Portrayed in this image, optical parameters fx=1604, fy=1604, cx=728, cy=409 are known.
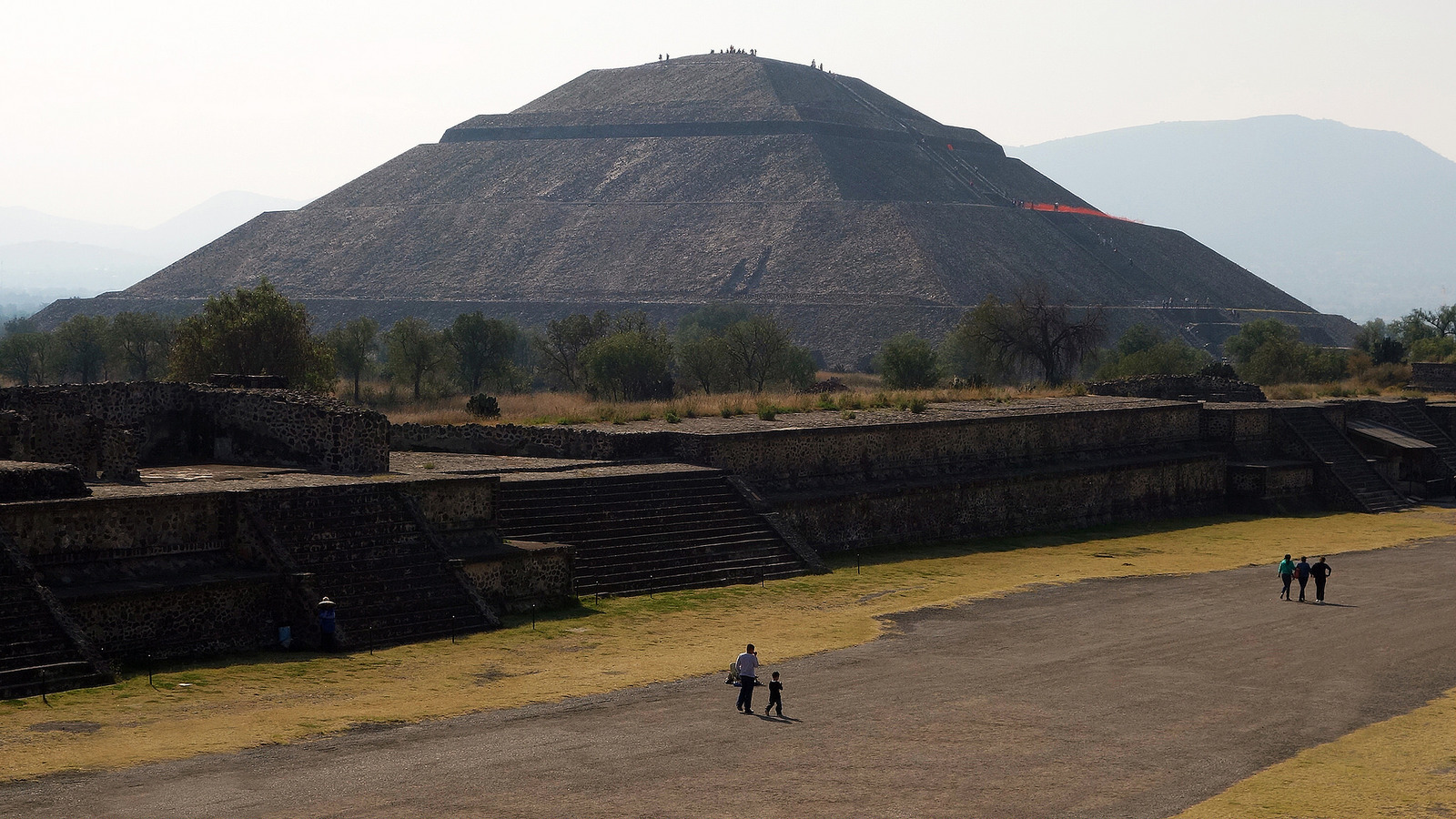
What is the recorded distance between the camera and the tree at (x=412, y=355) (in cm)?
7244

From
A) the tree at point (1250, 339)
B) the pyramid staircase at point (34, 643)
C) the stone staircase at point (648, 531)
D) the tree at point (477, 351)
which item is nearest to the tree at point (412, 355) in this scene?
the tree at point (477, 351)

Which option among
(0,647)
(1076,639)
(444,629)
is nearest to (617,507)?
(444,629)

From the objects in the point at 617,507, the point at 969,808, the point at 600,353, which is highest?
the point at 600,353

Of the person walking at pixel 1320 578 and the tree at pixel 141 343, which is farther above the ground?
the tree at pixel 141 343

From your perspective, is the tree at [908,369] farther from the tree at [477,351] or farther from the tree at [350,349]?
the tree at [350,349]

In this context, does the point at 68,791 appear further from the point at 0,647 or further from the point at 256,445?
the point at 256,445

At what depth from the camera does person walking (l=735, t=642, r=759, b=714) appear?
20.1 metres

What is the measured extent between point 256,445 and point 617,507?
706cm

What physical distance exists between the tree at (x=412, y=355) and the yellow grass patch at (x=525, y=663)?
4072cm

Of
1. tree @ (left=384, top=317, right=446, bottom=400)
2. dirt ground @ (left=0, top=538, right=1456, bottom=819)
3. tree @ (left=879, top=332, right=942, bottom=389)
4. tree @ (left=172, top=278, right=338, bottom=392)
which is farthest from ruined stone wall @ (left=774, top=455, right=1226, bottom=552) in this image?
tree @ (left=384, top=317, right=446, bottom=400)

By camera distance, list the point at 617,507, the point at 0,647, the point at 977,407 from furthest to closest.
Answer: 1. the point at 977,407
2. the point at 617,507
3. the point at 0,647

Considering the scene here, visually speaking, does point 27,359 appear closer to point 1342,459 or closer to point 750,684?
point 1342,459

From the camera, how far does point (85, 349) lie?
84875mm

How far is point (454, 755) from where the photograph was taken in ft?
57.9
